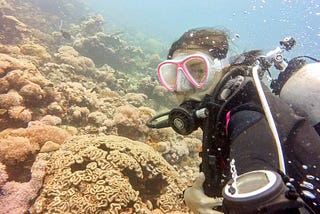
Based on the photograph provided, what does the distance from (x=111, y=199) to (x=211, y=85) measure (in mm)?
2199

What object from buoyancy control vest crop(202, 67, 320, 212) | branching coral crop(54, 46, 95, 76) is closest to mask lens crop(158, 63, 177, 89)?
buoyancy control vest crop(202, 67, 320, 212)

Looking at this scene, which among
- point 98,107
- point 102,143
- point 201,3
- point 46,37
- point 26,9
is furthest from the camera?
point 201,3

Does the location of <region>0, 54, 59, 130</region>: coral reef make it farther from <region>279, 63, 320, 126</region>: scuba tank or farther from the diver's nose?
<region>279, 63, 320, 126</region>: scuba tank

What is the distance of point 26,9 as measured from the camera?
22078 mm

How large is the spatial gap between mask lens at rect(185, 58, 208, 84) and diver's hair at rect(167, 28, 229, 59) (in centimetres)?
13

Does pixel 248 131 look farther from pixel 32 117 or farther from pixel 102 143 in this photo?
pixel 32 117

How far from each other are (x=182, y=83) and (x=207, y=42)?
0.46 meters

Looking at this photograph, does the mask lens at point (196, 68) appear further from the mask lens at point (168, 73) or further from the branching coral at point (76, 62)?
the branching coral at point (76, 62)

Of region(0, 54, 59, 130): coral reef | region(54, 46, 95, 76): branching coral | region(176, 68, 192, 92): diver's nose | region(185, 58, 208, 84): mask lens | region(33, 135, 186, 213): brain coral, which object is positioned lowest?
region(54, 46, 95, 76): branching coral

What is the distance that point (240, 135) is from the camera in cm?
183

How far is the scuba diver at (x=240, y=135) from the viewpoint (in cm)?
143

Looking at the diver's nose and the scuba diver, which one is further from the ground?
the scuba diver

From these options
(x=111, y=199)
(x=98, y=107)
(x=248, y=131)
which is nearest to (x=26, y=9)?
(x=98, y=107)

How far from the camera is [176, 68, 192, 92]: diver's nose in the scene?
9.50 feet
